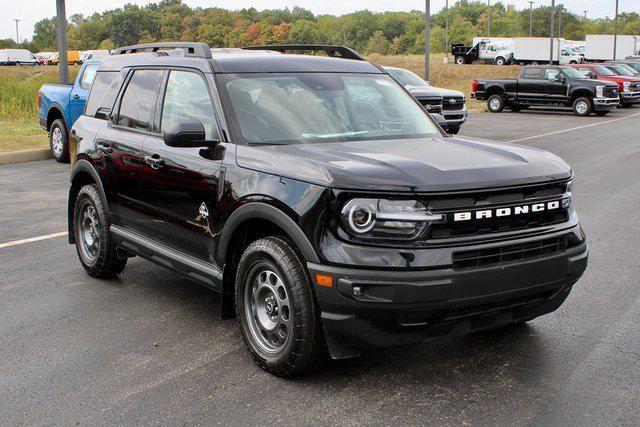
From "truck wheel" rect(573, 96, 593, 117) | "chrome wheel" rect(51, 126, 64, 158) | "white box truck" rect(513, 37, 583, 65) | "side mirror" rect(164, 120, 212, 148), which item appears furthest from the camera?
"white box truck" rect(513, 37, 583, 65)

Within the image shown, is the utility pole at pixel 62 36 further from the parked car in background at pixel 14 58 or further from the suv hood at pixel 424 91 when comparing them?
the parked car in background at pixel 14 58

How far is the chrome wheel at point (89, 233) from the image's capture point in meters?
6.41

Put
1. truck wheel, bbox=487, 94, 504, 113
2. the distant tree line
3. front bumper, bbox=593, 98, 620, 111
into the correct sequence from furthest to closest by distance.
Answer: the distant tree line
truck wheel, bbox=487, 94, 504, 113
front bumper, bbox=593, 98, 620, 111

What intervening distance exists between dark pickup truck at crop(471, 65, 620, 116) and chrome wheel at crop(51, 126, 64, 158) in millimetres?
20513

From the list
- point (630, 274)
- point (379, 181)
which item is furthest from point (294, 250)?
point (630, 274)

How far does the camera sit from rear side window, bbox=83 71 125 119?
20.5 ft

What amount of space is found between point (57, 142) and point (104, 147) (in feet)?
28.7

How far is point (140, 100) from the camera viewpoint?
5848 mm

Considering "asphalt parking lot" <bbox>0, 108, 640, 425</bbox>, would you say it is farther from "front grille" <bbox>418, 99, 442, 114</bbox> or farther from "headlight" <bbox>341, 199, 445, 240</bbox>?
"front grille" <bbox>418, 99, 442, 114</bbox>

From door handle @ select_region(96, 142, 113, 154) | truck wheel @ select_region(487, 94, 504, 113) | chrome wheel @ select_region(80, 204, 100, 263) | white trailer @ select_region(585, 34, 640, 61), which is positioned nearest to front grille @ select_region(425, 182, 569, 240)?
door handle @ select_region(96, 142, 113, 154)

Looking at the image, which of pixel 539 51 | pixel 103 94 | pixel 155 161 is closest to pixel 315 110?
pixel 155 161

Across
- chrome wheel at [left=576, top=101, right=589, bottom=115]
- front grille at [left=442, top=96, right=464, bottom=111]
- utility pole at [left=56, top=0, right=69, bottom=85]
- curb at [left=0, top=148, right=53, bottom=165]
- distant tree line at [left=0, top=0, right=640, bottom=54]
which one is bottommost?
chrome wheel at [left=576, top=101, right=589, bottom=115]

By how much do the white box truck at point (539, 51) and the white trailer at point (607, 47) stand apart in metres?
1.53

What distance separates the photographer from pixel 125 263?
21.2 feet
